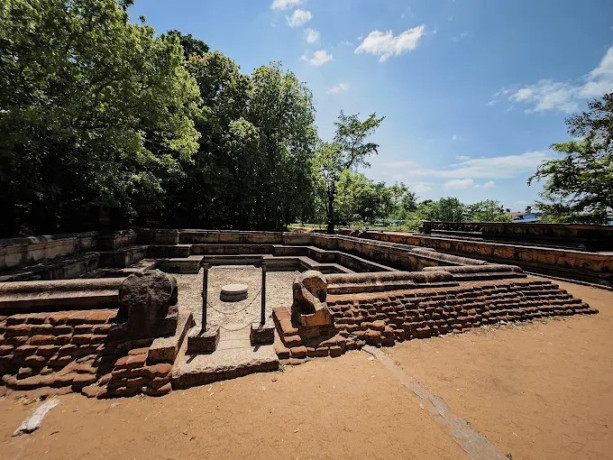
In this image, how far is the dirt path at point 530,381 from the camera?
91.2 inches

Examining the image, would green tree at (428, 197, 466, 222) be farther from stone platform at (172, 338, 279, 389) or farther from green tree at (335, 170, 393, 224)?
stone platform at (172, 338, 279, 389)

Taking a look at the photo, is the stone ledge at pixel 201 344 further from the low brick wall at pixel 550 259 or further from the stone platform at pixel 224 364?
the low brick wall at pixel 550 259

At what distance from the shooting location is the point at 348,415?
2559 millimetres

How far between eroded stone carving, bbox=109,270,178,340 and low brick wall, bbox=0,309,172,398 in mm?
138

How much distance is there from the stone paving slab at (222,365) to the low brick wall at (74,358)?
0.17 meters

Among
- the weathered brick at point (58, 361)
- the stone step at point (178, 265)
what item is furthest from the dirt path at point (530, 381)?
the stone step at point (178, 265)

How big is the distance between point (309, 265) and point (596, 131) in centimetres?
2137

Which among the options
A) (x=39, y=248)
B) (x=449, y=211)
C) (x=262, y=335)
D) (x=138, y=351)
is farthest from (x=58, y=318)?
(x=449, y=211)

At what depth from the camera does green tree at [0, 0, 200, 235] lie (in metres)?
5.87

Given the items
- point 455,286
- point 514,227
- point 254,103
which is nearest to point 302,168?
point 254,103

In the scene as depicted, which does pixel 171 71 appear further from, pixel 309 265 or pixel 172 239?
pixel 309 265

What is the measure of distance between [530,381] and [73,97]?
34.3 feet

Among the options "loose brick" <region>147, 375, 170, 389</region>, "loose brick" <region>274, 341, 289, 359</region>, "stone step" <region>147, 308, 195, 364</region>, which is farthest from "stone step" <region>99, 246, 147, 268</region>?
"loose brick" <region>274, 341, 289, 359</region>

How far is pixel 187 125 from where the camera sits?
29.6ft
